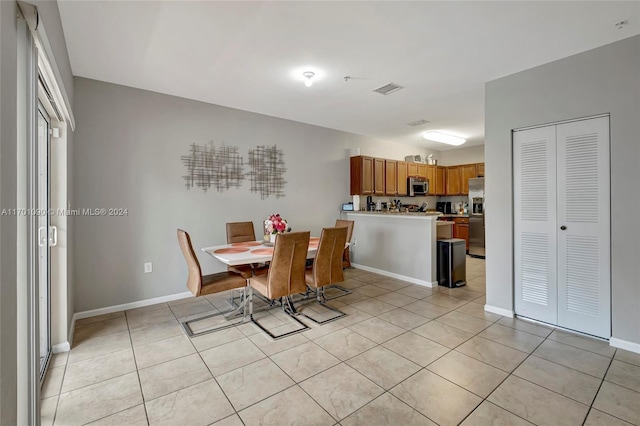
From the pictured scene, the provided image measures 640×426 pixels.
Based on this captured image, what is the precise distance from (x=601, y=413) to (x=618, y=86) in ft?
8.57

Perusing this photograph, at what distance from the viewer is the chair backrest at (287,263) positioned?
2.87 meters

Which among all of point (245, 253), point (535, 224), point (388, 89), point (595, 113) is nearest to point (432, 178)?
point (388, 89)

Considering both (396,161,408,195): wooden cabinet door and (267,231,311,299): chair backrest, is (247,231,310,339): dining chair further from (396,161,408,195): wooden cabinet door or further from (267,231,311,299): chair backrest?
(396,161,408,195): wooden cabinet door

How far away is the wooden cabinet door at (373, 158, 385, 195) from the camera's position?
235 inches

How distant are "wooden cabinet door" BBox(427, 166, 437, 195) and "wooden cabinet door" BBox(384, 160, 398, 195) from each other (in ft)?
4.57

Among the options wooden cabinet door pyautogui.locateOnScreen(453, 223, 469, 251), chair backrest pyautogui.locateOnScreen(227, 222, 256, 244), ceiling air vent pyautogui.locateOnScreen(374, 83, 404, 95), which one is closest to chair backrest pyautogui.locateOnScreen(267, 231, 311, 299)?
chair backrest pyautogui.locateOnScreen(227, 222, 256, 244)

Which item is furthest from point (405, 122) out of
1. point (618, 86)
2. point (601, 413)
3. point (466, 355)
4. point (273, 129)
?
point (601, 413)

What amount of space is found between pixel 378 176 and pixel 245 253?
3.72 meters

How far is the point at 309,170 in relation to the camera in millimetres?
5293

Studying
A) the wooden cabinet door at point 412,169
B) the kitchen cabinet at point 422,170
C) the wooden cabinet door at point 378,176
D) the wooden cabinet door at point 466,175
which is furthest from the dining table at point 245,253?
the wooden cabinet door at point 466,175

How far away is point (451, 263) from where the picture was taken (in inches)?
172

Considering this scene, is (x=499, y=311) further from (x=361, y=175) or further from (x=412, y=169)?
(x=412, y=169)

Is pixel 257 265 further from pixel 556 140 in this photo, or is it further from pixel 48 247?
pixel 556 140

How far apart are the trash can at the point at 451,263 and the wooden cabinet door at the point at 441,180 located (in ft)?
11.2
